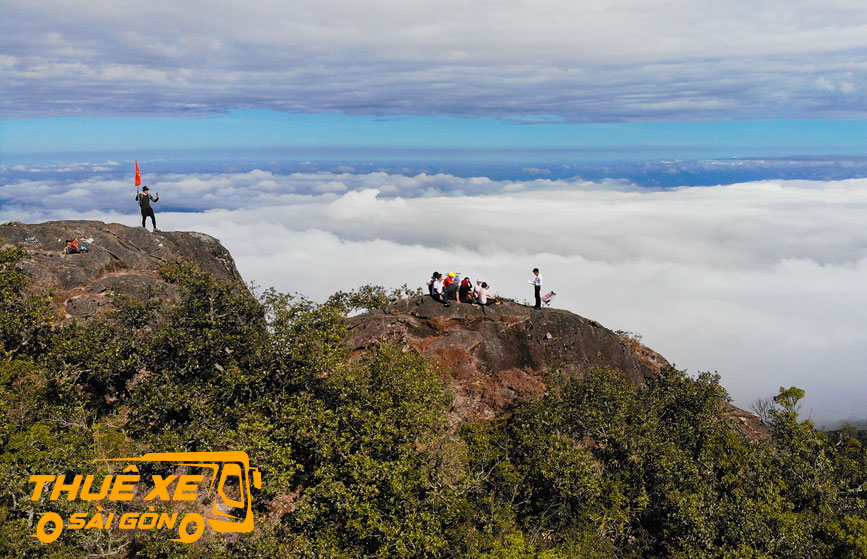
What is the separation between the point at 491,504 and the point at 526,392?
1148cm

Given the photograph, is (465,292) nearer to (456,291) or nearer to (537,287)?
(456,291)

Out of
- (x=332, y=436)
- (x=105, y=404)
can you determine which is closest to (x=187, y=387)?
(x=105, y=404)

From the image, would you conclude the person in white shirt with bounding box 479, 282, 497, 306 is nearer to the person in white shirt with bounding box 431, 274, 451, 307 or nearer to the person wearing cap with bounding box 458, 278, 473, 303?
the person wearing cap with bounding box 458, 278, 473, 303

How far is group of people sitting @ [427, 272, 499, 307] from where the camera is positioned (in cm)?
4216

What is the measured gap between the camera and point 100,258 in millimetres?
41094

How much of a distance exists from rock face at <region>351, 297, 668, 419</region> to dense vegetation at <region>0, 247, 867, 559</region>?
6516mm

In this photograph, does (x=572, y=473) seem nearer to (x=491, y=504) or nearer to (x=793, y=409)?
(x=491, y=504)

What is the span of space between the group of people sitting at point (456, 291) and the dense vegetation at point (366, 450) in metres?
12.7

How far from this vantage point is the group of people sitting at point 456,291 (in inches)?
1660

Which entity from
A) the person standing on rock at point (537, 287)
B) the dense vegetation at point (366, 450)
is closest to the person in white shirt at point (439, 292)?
the person standing on rock at point (537, 287)

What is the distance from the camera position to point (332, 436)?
75.3 ft

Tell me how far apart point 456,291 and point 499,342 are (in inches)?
240

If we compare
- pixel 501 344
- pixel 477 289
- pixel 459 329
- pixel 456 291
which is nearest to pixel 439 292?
pixel 456 291
